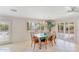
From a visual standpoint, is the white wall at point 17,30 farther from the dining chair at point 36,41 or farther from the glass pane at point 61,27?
the glass pane at point 61,27

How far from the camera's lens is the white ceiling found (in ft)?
8.86

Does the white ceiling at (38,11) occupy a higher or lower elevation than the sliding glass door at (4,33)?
higher

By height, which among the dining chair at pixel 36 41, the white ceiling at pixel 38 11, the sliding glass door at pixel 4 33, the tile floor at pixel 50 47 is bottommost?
the tile floor at pixel 50 47

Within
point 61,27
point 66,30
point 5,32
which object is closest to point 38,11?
point 61,27

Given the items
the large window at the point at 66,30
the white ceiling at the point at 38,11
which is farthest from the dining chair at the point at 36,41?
the white ceiling at the point at 38,11

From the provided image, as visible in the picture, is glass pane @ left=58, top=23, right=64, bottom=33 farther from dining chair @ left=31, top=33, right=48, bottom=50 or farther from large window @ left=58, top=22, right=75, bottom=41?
dining chair @ left=31, top=33, right=48, bottom=50

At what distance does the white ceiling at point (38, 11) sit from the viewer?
2.70 m

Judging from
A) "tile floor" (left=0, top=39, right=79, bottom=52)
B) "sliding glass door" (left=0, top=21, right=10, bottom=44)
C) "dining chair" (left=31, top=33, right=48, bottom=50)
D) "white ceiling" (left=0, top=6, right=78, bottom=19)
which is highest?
"white ceiling" (left=0, top=6, right=78, bottom=19)

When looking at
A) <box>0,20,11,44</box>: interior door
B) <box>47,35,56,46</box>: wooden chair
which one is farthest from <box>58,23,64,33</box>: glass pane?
<box>0,20,11,44</box>: interior door

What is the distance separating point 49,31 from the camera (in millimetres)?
2775

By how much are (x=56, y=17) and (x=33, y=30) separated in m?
0.65

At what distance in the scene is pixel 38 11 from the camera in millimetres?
2740
